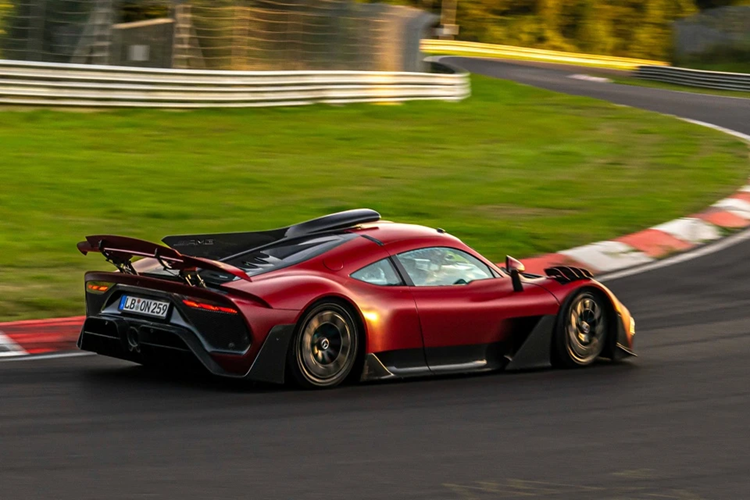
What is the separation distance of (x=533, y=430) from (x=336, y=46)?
Result: 19.2 meters

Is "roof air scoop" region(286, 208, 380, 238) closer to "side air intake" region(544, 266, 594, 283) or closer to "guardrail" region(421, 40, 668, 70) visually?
"side air intake" region(544, 266, 594, 283)

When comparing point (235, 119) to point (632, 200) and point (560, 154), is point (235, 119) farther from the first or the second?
point (632, 200)

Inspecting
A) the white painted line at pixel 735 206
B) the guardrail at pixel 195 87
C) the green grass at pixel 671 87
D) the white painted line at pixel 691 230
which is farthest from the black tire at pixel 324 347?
the green grass at pixel 671 87

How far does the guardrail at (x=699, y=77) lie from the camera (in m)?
38.7

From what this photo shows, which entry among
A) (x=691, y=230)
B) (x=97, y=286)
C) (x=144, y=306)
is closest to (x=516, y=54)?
(x=691, y=230)

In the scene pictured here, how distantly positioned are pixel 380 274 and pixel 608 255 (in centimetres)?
593

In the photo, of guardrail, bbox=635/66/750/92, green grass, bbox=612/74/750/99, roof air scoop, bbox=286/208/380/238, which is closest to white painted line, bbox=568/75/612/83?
green grass, bbox=612/74/750/99

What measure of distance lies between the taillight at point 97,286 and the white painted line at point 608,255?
6.30m

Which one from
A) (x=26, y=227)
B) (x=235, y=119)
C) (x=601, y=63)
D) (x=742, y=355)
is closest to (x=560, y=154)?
(x=235, y=119)

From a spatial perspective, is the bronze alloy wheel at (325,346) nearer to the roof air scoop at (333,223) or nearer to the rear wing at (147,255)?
the rear wing at (147,255)

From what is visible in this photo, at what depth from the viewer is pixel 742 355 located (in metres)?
8.88

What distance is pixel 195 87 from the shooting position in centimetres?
2186

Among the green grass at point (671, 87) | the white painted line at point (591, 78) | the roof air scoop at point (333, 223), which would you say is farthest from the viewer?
the white painted line at point (591, 78)

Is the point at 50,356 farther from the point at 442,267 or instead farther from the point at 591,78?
the point at 591,78
